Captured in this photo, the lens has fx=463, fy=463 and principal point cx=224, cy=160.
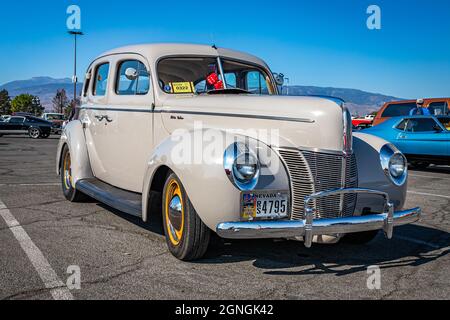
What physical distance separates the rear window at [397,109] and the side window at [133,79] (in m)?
10.0

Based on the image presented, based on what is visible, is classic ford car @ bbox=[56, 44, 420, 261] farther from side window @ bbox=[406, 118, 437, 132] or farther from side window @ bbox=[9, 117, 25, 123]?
side window @ bbox=[9, 117, 25, 123]

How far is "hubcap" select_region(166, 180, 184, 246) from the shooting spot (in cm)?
Result: 357

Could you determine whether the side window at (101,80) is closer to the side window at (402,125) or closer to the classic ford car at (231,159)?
the classic ford car at (231,159)

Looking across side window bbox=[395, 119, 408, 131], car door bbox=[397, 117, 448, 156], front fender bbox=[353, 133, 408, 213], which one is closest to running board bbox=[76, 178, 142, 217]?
front fender bbox=[353, 133, 408, 213]

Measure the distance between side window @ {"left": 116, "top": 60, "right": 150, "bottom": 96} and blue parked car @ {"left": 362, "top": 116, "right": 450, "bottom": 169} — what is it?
8.20 metres

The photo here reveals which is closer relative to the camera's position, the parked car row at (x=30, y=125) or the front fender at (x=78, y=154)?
the front fender at (x=78, y=154)

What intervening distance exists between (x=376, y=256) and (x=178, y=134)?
1952 millimetres

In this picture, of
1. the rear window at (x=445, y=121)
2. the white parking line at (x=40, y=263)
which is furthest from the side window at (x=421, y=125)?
the white parking line at (x=40, y=263)

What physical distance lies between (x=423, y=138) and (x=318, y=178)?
339 inches

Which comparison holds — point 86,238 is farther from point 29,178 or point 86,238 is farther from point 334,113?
point 29,178

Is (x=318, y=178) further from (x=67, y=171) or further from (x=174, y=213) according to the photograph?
(x=67, y=171)

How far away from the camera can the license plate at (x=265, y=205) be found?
10.4 feet
